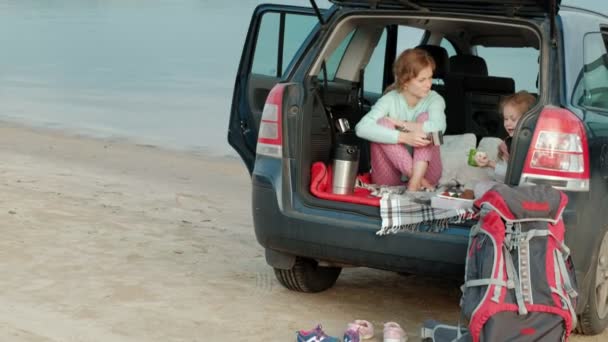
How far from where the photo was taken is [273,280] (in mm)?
6395

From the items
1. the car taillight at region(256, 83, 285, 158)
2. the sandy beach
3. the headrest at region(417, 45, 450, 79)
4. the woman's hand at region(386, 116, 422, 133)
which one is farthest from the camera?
the headrest at region(417, 45, 450, 79)

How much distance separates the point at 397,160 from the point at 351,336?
109cm

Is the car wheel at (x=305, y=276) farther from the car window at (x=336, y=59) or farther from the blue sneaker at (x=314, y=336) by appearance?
the car window at (x=336, y=59)

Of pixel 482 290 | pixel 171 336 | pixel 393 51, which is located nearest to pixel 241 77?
pixel 393 51

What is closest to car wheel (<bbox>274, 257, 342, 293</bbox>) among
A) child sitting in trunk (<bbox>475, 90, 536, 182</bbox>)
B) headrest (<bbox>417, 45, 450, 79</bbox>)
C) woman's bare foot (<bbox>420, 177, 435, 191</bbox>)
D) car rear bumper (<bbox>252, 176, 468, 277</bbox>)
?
car rear bumper (<bbox>252, 176, 468, 277</bbox>)

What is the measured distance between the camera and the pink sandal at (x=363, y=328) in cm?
528

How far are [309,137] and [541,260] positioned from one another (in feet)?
4.60

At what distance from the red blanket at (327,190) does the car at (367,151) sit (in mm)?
25

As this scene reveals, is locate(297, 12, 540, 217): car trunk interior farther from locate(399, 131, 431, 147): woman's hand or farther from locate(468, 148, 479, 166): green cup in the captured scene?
locate(399, 131, 431, 147): woman's hand

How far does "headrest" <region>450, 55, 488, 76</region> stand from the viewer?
279 inches

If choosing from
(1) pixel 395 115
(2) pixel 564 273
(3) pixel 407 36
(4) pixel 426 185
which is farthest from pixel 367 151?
(2) pixel 564 273

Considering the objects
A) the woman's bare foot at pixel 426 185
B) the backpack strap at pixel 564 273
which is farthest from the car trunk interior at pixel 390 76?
the backpack strap at pixel 564 273

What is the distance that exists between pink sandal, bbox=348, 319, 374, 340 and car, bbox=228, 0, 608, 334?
0.26 m

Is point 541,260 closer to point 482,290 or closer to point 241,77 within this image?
point 482,290
